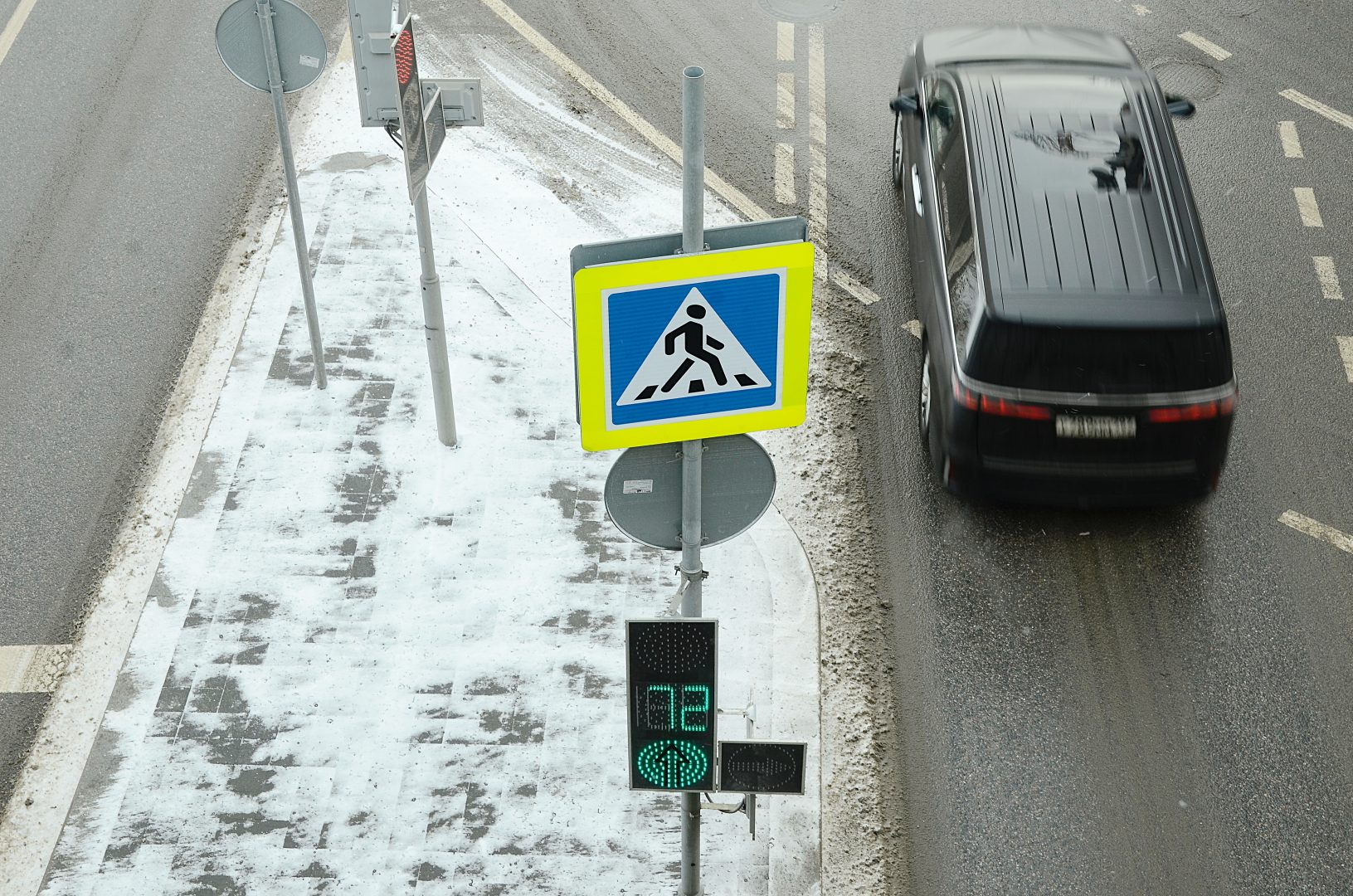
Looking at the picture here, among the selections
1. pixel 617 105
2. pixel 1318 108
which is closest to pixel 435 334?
pixel 617 105

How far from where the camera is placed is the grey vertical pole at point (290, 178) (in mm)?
8188

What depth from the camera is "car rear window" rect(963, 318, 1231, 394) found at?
7.82 m

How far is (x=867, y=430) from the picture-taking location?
9.47 metres

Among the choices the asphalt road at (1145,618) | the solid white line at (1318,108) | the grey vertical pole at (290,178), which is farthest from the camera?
the solid white line at (1318,108)

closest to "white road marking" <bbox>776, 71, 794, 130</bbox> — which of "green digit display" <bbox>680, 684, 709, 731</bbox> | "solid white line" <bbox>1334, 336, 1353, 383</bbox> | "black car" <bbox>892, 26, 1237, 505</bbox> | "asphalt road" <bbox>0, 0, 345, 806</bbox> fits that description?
"black car" <bbox>892, 26, 1237, 505</bbox>

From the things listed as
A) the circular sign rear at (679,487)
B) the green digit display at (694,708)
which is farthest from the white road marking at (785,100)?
the green digit display at (694,708)

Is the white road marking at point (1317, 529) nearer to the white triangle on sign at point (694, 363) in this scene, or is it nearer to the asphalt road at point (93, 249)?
the white triangle on sign at point (694, 363)

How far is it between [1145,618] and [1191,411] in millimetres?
1258

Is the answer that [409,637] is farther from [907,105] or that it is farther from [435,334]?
[907,105]

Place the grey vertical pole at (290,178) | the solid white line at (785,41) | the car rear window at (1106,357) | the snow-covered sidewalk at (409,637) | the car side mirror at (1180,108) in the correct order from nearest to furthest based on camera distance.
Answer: the snow-covered sidewalk at (409,637), the car rear window at (1106,357), the grey vertical pole at (290,178), the car side mirror at (1180,108), the solid white line at (785,41)

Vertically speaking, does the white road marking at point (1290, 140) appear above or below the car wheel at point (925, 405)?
above

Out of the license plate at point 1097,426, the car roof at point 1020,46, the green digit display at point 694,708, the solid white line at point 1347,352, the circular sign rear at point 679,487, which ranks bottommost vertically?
the solid white line at point 1347,352

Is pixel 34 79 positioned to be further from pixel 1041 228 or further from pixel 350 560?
pixel 1041 228

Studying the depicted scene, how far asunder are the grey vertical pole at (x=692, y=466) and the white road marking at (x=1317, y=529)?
4598 millimetres
